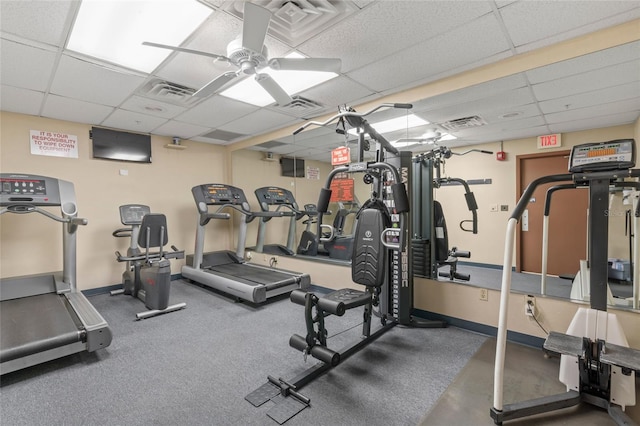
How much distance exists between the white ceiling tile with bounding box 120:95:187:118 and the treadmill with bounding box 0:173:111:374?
1250 mm

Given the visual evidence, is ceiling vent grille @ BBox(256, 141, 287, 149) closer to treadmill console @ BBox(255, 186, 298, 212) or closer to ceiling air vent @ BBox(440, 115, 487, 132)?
treadmill console @ BBox(255, 186, 298, 212)

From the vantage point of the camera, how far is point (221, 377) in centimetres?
227

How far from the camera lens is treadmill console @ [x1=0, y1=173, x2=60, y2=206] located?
3.10 m

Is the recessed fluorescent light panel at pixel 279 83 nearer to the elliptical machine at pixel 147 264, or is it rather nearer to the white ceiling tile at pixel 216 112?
the white ceiling tile at pixel 216 112

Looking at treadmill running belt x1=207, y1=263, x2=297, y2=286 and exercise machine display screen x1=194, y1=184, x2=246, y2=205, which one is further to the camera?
exercise machine display screen x1=194, y1=184, x2=246, y2=205

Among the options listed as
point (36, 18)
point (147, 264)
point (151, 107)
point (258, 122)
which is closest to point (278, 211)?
point (258, 122)

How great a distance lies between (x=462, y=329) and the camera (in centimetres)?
304

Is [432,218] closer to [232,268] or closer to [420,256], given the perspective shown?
[420,256]

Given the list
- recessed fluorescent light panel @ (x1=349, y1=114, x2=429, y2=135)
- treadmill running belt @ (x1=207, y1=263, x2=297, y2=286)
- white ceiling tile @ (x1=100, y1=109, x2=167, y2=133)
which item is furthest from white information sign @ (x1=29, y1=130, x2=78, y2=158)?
recessed fluorescent light panel @ (x1=349, y1=114, x2=429, y2=135)

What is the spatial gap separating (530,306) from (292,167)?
4.45m

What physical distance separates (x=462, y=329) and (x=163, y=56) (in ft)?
12.8

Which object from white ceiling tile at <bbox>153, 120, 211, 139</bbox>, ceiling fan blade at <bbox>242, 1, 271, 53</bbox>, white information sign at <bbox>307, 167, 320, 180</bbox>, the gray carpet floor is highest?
white ceiling tile at <bbox>153, 120, 211, 139</bbox>

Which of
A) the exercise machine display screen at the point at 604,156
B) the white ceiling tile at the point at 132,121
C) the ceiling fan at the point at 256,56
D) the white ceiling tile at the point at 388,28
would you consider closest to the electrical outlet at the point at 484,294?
the exercise machine display screen at the point at 604,156

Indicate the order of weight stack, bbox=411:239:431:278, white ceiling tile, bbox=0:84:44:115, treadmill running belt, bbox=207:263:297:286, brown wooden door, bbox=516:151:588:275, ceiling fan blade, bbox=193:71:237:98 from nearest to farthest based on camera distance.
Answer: ceiling fan blade, bbox=193:71:237:98 → brown wooden door, bbox=516:151:588:275 → white ceiling tile, bbox=0:84:44:115 → weight stack, bbox=411:239:431:278 → treadmill running belt, bbox=207:263:297:286
